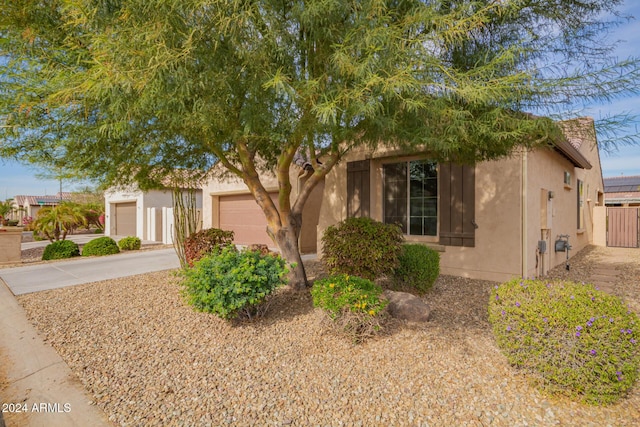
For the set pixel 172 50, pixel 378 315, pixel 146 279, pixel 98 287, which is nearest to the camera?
pixel 172 50

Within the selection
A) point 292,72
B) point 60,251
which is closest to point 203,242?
point 292,72

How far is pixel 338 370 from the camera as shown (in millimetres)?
3283

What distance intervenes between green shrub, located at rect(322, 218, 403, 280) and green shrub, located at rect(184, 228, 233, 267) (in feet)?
8.56

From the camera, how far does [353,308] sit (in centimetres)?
378

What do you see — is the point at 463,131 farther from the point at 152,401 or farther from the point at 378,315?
the point at 152,401

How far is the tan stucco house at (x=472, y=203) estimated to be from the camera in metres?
6.88

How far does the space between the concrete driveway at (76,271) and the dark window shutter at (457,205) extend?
7041 millimetres

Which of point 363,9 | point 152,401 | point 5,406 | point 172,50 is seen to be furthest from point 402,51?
point 5,406

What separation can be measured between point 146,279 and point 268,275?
4.49 metres

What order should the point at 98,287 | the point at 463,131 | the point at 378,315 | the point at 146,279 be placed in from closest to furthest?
1. the point at 463,131
2. the point at 378,315
3. the point at 98,287
4. the point at 146,279

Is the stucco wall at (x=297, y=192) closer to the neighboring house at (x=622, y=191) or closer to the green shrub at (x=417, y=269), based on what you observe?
the green shrub at (x=417, y=269)

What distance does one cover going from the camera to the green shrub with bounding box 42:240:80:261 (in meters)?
10.7

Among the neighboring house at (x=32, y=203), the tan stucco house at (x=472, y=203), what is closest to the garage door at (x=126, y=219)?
the tan stucco house at (x=472, y=203)

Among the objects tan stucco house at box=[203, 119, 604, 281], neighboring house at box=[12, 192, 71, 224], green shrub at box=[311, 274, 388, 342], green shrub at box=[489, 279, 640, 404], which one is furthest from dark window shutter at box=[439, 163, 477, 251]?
neighboring house at box=[12, 192, 71, 224]
